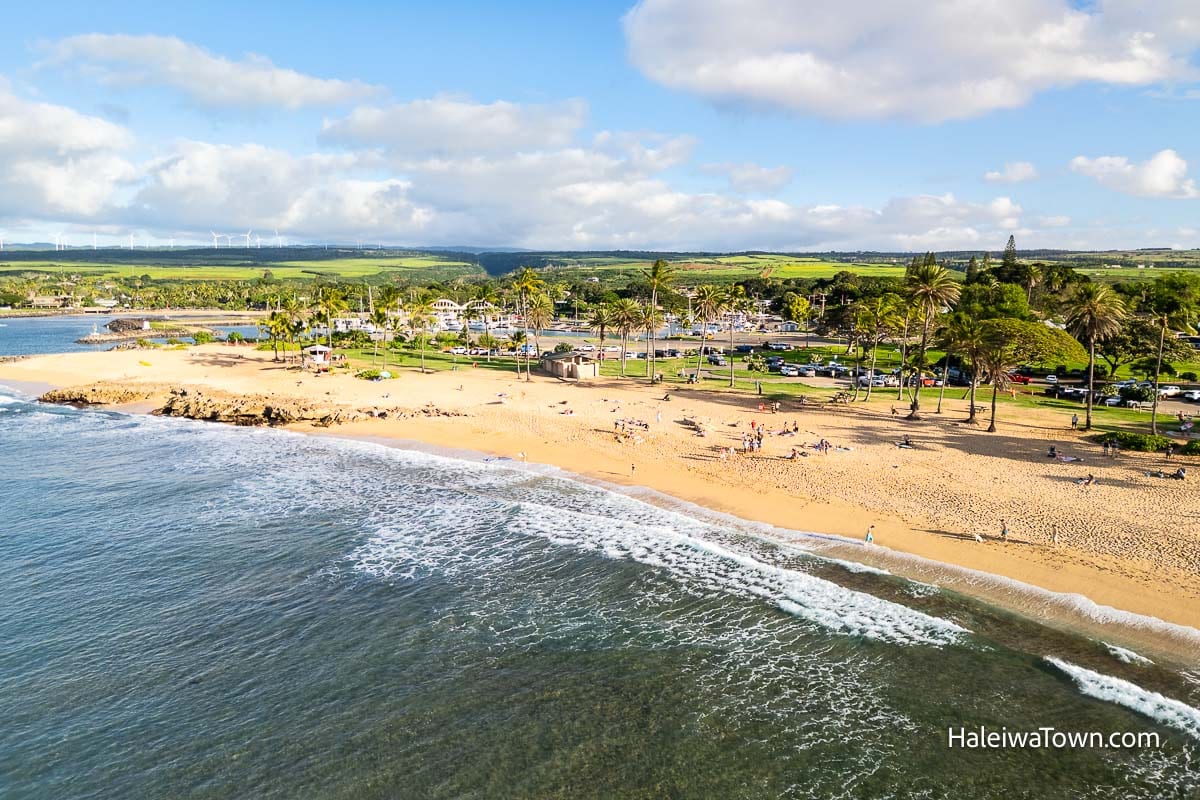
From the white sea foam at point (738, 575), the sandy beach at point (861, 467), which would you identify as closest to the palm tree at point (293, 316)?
the sandy beach at point (861, 467)

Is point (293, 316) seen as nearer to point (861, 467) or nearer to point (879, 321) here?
point (879, 321)

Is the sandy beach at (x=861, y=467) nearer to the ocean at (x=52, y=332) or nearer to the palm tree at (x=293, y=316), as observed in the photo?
the palm tree at (x=293, y=316)

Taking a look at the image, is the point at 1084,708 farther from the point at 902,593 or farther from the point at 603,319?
the point at 603,319

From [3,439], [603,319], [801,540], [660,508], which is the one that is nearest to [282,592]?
[660,508]

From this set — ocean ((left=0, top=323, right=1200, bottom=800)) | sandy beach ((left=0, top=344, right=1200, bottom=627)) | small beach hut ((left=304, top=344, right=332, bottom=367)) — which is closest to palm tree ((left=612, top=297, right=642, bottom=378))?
sandy beach ((left=0, top=344, right=1200, bottom=627))

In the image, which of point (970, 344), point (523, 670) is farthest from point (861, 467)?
point (523, 670)

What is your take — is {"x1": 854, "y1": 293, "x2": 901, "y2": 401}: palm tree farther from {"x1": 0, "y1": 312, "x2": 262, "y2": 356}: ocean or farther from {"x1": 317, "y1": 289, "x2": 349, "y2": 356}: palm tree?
{"x1": 0, "y1": 312, "x2": 262, "y2": 356}: ocean
